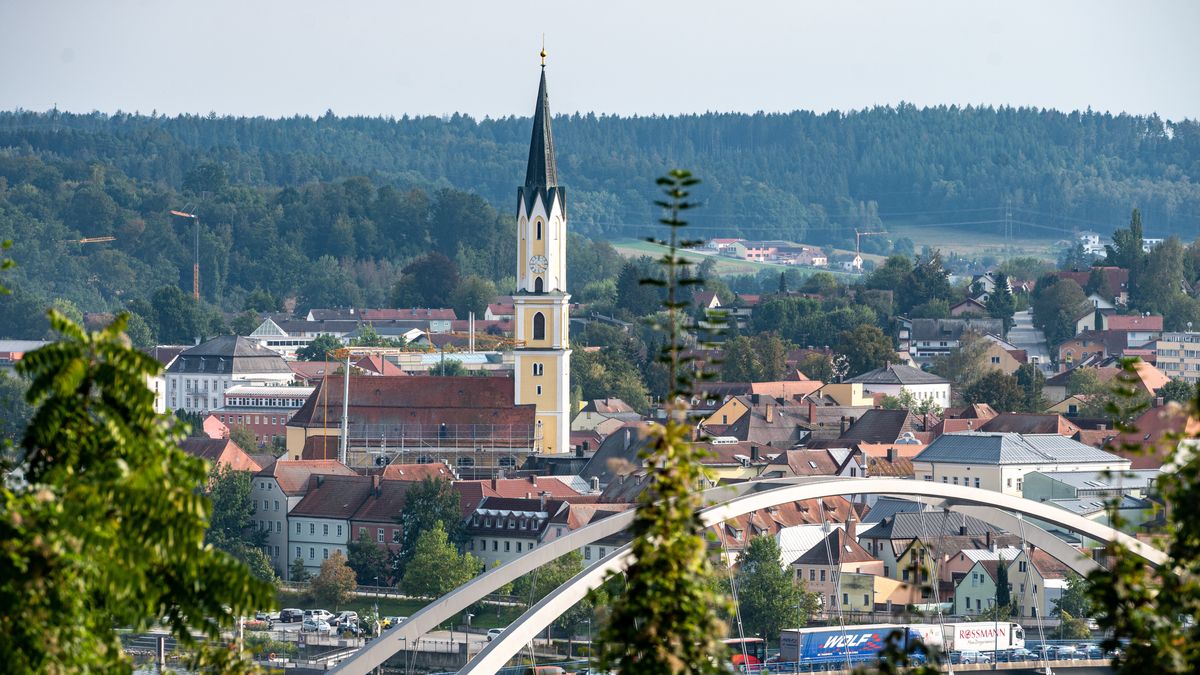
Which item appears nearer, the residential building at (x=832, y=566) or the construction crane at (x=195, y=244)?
the residential building at (x=832, y=566)

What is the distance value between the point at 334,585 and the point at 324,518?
308 inches

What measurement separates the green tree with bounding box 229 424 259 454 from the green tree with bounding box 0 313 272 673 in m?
82.6

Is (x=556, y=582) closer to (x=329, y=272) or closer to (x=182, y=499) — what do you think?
(x=182, y=499)

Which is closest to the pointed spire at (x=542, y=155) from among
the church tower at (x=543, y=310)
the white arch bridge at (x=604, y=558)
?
the church tower at (x=543, y=310)

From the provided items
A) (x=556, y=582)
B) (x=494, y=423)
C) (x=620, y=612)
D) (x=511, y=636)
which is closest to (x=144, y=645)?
(x=556, y=582)

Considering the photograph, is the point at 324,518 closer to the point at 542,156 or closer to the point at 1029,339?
the point at 542,156

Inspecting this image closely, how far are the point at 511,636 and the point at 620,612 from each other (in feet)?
54.2

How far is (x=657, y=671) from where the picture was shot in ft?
39.7

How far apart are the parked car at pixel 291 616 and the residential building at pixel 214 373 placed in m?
59.4

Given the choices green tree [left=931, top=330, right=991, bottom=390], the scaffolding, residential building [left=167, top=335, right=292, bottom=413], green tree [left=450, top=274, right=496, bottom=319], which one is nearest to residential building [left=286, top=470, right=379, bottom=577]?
the scaffolding

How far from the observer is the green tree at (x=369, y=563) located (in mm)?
65625

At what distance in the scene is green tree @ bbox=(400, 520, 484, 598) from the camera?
61.7 metres

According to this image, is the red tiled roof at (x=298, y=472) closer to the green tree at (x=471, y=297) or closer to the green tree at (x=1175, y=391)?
the green tree at (x=1175, y=391)

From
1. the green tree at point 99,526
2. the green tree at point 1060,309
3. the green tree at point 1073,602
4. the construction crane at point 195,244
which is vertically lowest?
the green tree at point 1073,602
